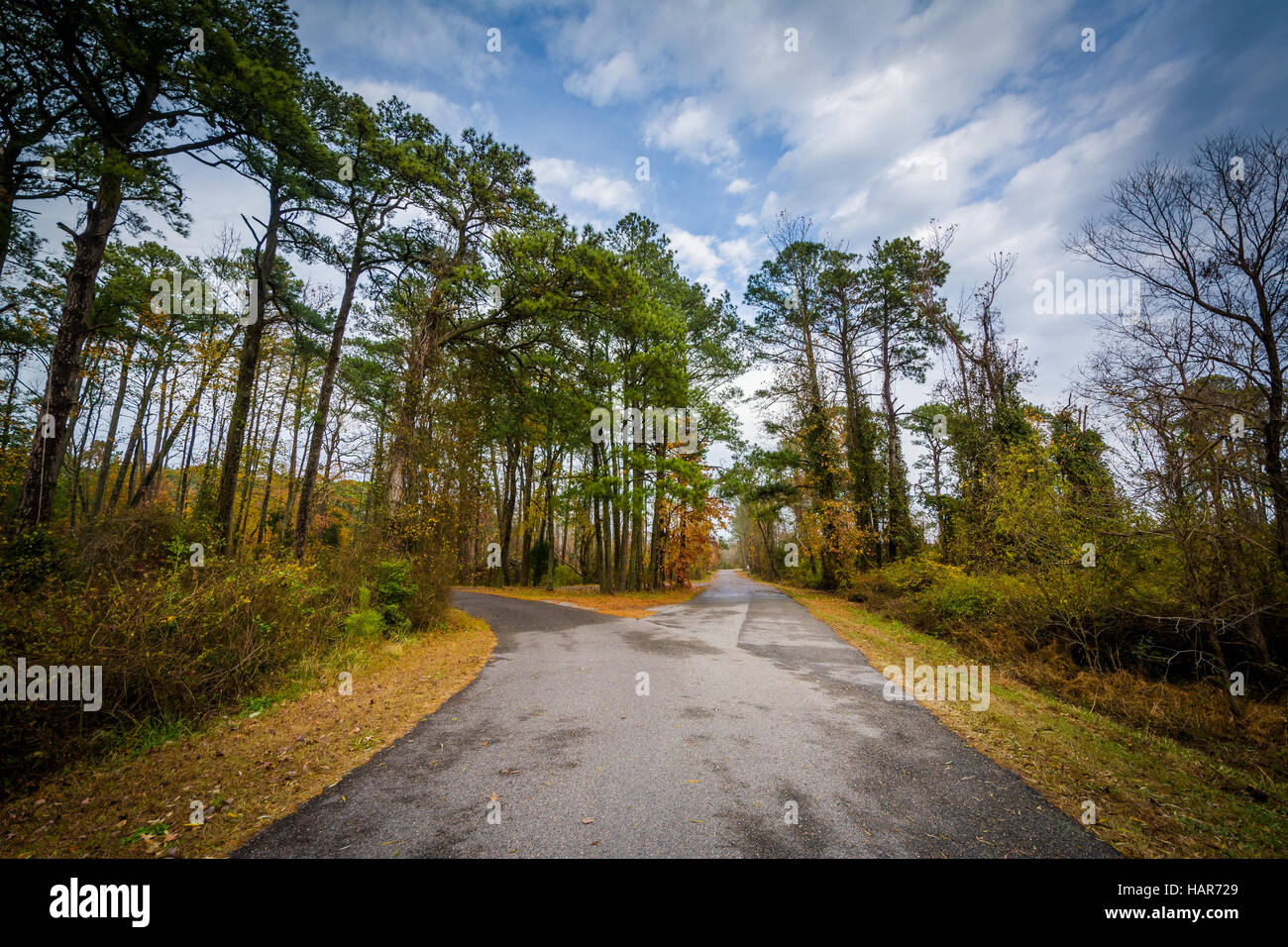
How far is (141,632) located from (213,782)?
2.04 metres

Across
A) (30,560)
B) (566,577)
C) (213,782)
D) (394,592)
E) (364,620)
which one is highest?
(30,560)

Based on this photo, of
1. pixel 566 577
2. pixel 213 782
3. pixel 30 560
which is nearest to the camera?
pixel 213 782

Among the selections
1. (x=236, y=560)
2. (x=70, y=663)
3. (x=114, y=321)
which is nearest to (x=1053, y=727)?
(x=70, y=663)

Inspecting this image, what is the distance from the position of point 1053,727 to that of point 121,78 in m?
18.6

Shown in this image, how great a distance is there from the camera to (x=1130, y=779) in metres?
3.93

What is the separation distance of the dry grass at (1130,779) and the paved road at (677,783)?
0.29 m

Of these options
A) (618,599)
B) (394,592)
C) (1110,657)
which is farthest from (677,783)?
(618,599)

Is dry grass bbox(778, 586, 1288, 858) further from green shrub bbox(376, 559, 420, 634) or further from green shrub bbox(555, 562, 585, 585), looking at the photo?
green shrub bbox(555, 562, 585, 585)

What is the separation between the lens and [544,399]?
14352mm

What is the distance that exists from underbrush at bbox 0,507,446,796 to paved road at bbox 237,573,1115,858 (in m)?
2.36

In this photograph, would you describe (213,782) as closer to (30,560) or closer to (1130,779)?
(30,560)

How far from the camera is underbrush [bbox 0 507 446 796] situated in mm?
Result: 3775

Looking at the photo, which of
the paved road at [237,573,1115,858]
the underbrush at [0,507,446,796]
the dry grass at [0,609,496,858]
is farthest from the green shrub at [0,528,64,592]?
the paved road at [237,573,1115,858]
